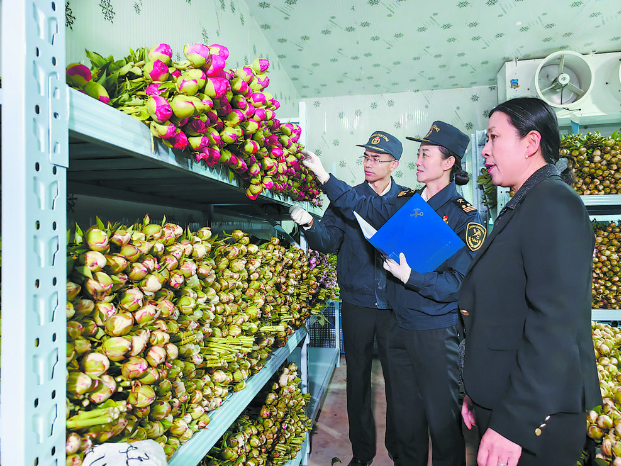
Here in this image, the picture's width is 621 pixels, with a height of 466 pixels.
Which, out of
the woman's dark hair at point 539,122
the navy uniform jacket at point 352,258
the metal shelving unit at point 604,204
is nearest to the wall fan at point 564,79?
the metal shelving unit at point 604,204

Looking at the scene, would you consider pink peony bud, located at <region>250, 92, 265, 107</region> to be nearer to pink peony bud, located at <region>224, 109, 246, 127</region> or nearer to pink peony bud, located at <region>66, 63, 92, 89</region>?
pink peony bud, located at <region>224, 109, 246, 127</region>

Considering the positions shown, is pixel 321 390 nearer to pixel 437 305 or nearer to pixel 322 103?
pixel 437 305

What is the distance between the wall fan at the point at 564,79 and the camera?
391 cm

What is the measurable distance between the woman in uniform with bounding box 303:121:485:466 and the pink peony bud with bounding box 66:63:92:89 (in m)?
1.38

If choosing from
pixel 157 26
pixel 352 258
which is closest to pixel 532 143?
pixel 352 258

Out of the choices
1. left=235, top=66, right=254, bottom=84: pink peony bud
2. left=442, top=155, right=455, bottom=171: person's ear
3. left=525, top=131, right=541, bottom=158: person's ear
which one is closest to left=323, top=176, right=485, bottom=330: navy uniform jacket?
Result: left=442, top=155, right=455, bottom=171: person's ear

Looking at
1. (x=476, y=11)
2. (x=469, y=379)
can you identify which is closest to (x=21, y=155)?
(x=469, y=379)

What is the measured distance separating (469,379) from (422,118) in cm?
464

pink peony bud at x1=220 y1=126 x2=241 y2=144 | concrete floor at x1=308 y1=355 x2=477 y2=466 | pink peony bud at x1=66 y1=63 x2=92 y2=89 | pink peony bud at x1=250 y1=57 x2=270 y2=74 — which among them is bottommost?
concrete floor at x1=308 y1=355 x2=477 y2=466

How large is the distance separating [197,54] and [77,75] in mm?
219

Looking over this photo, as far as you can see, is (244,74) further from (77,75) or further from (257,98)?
(77,75)

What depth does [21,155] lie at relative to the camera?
1.46ft

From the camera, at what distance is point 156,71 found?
0.72 meters

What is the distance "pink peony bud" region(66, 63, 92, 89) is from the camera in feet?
2.09
